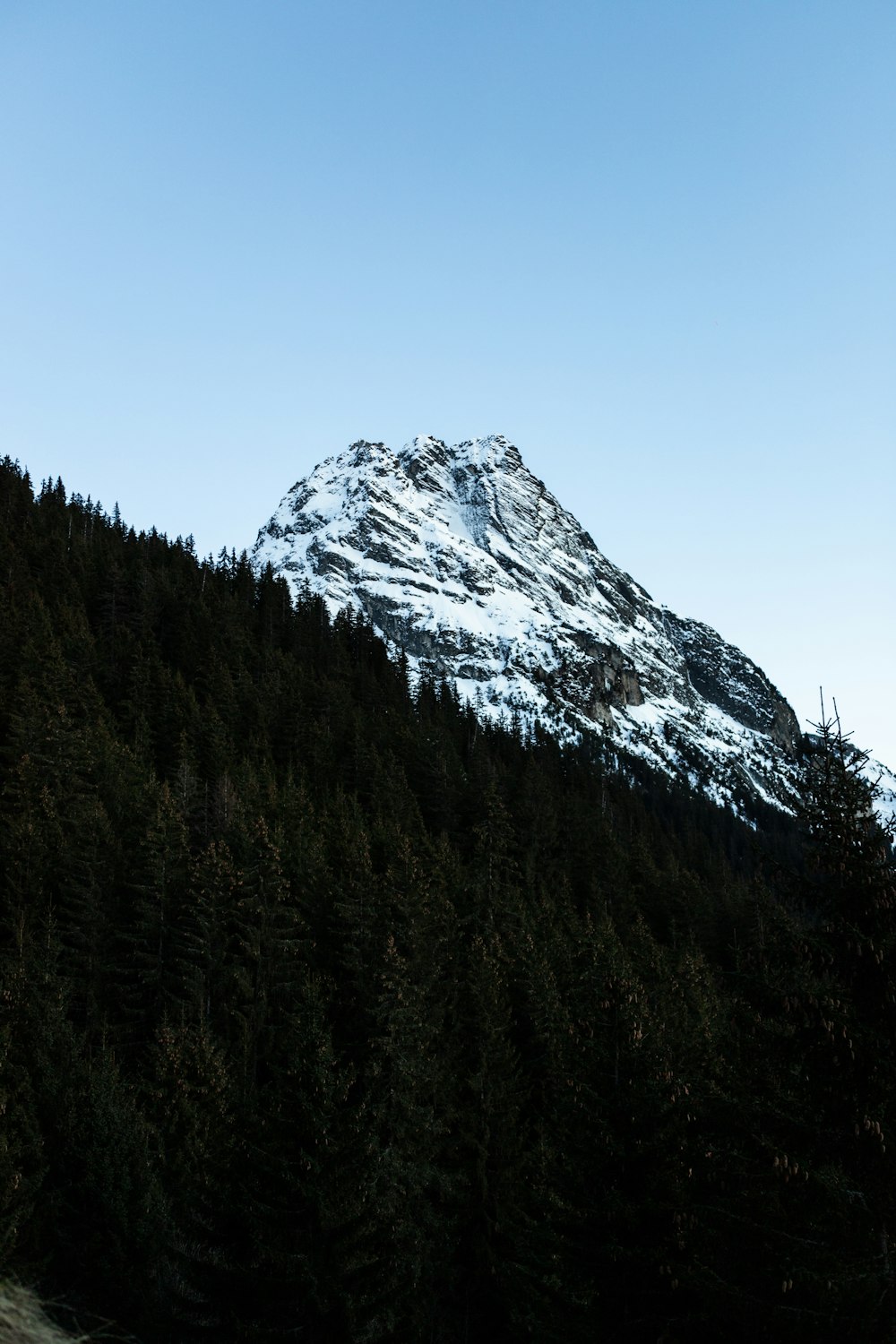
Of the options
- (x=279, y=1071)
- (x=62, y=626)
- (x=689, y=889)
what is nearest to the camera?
(x=279, y=1071)

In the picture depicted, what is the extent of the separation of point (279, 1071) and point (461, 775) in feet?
194

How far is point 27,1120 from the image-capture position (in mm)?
22734

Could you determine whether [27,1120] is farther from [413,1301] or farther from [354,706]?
[354,706]

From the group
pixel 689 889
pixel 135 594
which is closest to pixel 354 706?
pixel 135 594

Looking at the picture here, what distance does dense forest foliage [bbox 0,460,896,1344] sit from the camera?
1068 centimetres

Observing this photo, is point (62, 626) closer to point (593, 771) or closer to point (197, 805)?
point (197, 805)

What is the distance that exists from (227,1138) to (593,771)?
97171 mm

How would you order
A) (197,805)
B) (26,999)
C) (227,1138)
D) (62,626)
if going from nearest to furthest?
1. (227,1138)
2. (26,999)
3. (197,805)
4. (62,626)

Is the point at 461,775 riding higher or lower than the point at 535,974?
higher

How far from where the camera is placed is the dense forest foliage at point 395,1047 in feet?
35.0

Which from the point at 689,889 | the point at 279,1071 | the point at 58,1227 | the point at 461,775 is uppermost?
the point at 461,775

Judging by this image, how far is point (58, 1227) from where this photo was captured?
22109 mm

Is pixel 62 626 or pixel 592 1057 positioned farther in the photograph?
pixel 62 626

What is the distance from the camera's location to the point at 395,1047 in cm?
2786
